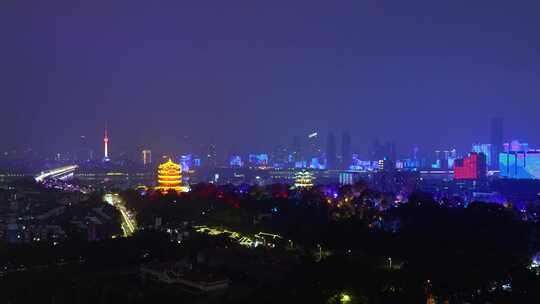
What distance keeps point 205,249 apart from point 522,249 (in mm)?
6145

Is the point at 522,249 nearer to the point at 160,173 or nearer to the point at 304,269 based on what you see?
the point at 304,269

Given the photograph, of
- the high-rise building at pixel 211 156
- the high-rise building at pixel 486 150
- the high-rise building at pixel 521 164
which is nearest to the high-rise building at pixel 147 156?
the high-rise building at pixel 211 156

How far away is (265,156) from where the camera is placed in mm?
65562

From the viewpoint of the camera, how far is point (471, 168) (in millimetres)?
39469

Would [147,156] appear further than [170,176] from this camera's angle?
Yes

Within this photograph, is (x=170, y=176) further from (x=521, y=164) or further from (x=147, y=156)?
(x=147, y=156)

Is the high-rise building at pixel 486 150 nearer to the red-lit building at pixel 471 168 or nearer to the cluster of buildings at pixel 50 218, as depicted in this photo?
the red-lit building at pixel 471 168

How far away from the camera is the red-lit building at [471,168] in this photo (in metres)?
39.2

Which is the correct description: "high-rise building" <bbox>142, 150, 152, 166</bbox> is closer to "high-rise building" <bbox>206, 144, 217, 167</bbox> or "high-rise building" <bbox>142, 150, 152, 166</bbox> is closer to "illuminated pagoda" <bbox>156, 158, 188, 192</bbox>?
"high-rise building" <bbox>206, 144, 217, 167</bbox>

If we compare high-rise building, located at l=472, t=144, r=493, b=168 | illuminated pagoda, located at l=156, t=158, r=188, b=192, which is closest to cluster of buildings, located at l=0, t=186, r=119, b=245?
illuminated pagoda, located at l=156, t=158, r=188, b=192

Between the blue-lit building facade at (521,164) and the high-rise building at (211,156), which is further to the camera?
the high-rise building at (211,156)

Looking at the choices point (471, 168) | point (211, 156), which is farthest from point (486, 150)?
point (211, 156)

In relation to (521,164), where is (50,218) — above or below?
below

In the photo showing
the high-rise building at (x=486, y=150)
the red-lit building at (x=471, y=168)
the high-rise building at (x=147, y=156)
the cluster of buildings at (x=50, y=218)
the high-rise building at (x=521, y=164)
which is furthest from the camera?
the high-rise building at (x=147, y=156)
